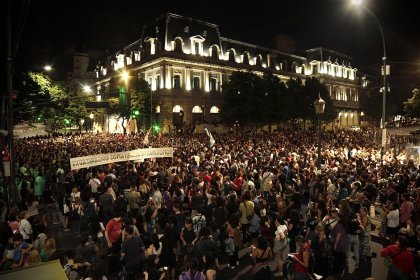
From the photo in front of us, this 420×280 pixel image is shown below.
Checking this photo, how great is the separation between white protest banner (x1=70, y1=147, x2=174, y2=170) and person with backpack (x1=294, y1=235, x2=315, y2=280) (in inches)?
373

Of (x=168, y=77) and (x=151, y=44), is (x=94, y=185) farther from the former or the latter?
(x=151, y=44)

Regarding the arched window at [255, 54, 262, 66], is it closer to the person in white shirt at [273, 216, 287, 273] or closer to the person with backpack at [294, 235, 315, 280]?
the person in white shirt at [273, 216, 287, 273]

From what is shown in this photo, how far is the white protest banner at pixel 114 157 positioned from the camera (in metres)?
13.4

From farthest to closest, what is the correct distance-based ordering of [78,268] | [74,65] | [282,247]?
[74,65] → [282,247] → [78,268]

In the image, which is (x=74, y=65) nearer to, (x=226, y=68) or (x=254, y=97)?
(x=226, y=68)

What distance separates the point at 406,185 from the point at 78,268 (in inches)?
464

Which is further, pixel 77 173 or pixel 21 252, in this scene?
pixel 77 173

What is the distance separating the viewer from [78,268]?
5.88 metres

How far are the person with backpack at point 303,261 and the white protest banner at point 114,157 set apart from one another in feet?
31.1

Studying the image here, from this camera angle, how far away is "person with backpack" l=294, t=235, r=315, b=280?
6.49 meters

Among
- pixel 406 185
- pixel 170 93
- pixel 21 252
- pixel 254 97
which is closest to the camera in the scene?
pixel 21 252

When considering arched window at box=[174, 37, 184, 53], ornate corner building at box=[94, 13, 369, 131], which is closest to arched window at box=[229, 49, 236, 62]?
ornate corner building at box=[94, 13, 369, 131]

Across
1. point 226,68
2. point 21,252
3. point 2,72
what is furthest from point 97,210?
point 226,68

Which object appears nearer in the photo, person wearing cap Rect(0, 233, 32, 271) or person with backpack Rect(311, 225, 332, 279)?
person wearing cap Rect(0, 233, 32, 271)
